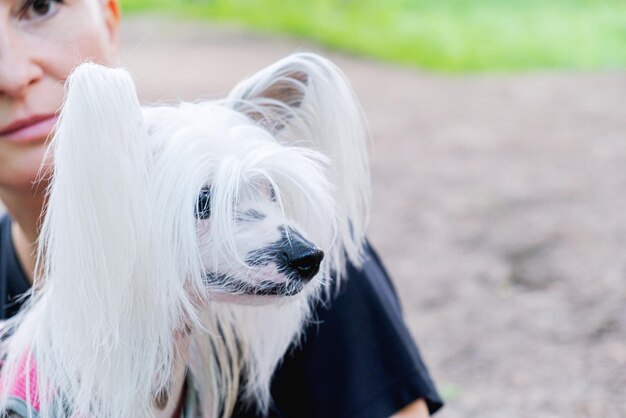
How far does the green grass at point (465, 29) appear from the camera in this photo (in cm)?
809

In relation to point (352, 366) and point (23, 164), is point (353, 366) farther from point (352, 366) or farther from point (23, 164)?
point (23, 164)

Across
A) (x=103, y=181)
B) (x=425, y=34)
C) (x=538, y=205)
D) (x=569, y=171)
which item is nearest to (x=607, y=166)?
(x=569, y=171)

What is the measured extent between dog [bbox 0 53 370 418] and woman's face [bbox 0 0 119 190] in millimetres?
163

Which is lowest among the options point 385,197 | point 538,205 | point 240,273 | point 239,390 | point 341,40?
point 341,40

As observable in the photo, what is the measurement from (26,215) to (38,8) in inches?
13.3

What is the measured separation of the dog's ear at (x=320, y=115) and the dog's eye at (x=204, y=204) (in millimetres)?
216

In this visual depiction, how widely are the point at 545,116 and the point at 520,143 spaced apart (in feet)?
2.12

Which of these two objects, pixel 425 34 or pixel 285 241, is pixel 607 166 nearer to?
pixel 285 241

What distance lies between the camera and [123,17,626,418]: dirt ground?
260cm

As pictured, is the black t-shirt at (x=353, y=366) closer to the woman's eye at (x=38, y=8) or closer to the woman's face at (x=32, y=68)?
the woman's face at (x=32, y=68)

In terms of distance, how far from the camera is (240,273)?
112 centimetres

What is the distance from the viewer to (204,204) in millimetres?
1135

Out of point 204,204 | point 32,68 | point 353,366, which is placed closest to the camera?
point 204,204

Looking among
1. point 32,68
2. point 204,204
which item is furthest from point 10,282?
point 204,204
